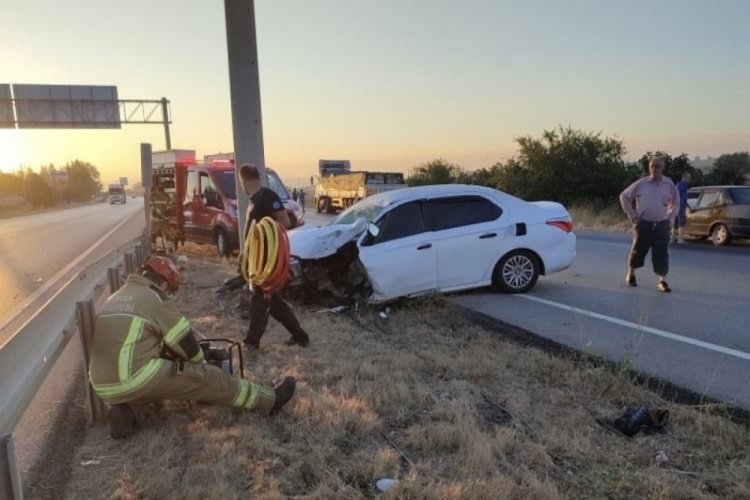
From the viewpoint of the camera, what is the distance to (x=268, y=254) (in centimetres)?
570

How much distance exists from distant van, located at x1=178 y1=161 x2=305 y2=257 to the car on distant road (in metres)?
10.6

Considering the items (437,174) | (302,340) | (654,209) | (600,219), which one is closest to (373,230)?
(302,340)

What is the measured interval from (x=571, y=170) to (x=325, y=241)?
1054 inches

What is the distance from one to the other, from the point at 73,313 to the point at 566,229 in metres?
7.03

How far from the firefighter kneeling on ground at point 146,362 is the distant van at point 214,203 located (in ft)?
28.9

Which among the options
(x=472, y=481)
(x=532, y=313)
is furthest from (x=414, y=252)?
(x=472, y=481)

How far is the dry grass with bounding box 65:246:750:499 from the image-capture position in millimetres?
3293

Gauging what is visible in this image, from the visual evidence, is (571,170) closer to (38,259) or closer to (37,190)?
(38,259)

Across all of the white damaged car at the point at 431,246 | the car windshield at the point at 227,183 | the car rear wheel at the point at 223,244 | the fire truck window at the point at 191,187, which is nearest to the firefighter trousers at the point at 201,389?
the white damaged car at the point at 431,246

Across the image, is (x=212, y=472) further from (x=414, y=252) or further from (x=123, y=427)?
(x=414, y=252)

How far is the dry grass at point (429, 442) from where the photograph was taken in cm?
329

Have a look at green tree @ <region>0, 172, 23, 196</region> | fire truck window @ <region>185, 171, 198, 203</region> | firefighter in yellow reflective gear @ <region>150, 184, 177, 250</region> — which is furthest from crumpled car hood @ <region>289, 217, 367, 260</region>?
green tree @ <region>0, 172, 23, 196</region>

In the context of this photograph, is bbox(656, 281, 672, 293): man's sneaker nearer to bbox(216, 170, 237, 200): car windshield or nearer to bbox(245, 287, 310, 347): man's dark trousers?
bbox(245, 287, 310, 347): man's dark trousers

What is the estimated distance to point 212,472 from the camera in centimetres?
342
